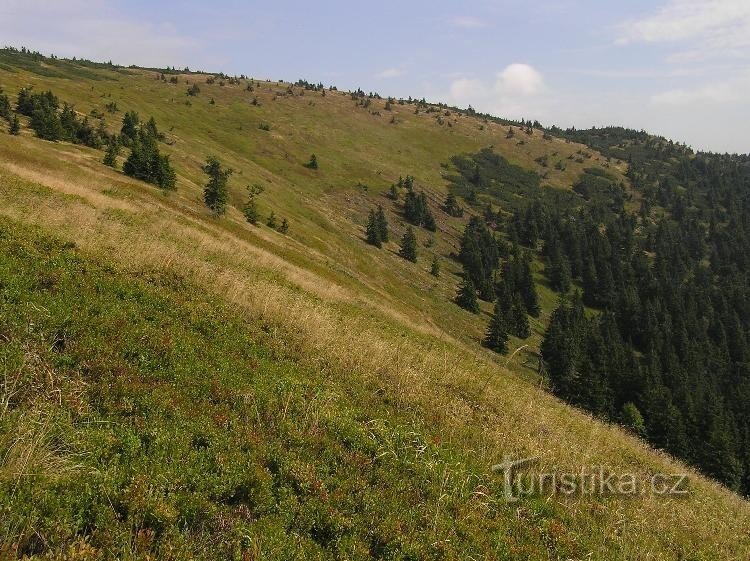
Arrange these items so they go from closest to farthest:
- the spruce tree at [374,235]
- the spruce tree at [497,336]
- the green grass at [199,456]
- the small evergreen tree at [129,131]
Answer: the green grass at [199,456] < the small evergreen tree at [129,131] < the spruce tree at [497,336] < the spruce tree at [374,235]

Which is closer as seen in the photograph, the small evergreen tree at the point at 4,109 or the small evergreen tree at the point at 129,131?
the small evergreen tree at the point at 4,109

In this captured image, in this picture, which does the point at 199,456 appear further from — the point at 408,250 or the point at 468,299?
the point at 408,250

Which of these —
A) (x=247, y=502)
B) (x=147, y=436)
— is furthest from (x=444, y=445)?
(x=147, y=436)

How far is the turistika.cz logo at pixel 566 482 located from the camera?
9.57 m

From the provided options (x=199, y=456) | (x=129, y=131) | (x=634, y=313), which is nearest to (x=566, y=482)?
(x=199, y=456)

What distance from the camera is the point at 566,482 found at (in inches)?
404

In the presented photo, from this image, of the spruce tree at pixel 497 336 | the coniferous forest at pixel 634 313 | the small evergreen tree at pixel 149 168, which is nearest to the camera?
the small evergreen tree at pixel 149 168

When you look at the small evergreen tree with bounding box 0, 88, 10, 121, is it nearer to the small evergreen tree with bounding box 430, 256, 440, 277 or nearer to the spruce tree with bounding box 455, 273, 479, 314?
the small evergreen tree with bounding box 430, 256, 440, 277

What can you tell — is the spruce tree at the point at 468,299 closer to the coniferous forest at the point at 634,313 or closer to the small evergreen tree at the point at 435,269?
the coniferous forest at the point at 634,313

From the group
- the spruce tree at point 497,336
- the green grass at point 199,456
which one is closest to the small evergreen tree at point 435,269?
the spruce tree at point 497,336

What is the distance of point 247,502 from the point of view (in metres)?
6.86

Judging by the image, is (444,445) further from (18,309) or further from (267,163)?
(267,163)

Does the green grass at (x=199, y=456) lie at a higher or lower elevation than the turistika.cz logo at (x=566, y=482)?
higher

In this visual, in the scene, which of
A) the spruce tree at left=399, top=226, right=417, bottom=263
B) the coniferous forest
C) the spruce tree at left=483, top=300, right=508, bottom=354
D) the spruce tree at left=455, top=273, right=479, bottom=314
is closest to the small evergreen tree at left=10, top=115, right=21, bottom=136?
the spruce tree at left=483, top=300, right=508, bottom=354
